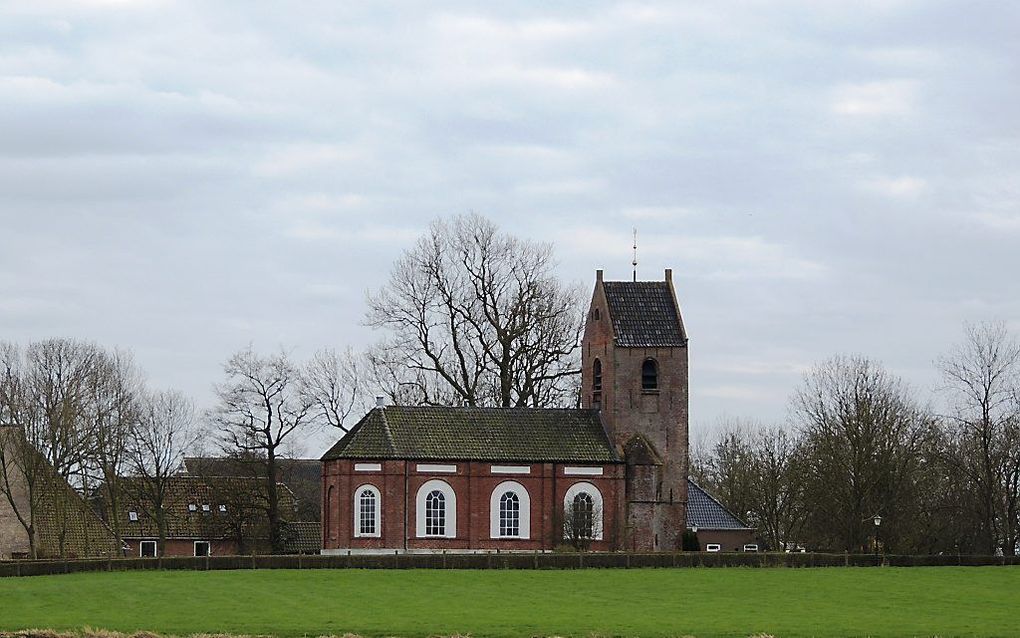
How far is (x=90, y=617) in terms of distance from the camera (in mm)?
37969

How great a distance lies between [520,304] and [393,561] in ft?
75.9

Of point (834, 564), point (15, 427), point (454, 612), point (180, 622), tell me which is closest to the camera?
point (180, 622)

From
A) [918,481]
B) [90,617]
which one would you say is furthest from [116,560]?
[918,481]

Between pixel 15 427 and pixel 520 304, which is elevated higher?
pixel 520 304

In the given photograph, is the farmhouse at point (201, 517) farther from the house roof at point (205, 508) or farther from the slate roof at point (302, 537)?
the slate roof at point (302, 537)

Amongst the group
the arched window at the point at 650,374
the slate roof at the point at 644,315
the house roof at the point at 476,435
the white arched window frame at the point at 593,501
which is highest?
the slate roof at the point at 644,315

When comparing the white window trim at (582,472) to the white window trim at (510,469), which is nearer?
the white window trim at (510,469)

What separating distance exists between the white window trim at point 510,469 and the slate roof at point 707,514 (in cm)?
1275

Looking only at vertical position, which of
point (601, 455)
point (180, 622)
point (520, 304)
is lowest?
point (180, 622)

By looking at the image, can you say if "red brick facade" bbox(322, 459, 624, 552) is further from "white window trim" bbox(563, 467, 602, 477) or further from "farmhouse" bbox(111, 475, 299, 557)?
"farmhouse" bbox(111, 475, 299, 557)

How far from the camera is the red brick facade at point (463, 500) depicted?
67500 millimetres

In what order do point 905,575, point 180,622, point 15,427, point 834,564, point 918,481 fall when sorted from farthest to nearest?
point 918,481, point 15,427, point 834,564, point 905,575, point 180,622

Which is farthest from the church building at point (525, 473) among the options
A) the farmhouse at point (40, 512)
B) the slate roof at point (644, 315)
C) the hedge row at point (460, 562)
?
the farmhouse at point (40, 512)

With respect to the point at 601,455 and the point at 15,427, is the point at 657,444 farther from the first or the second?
the point at 15,427
